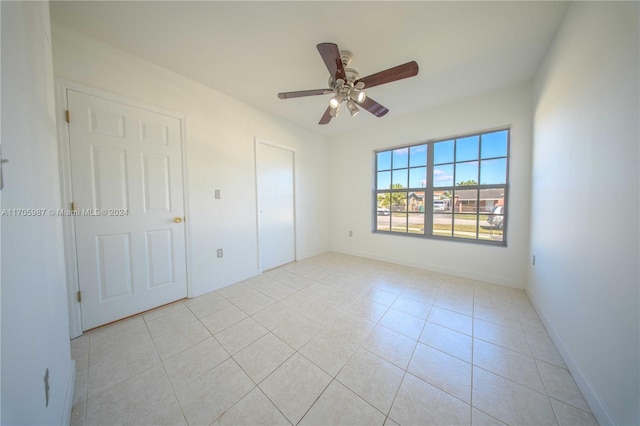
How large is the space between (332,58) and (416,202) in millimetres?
2632

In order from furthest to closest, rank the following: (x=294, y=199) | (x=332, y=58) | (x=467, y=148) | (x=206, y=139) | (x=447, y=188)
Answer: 1. (x=294, y=199)
2. (x=447, y=188)
3. (x=467, y=148)
4. (x=206, y=139)
5. (x=332, y=58)

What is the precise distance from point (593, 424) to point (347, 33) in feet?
9.68

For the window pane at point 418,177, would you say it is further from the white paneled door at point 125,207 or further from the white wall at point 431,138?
the white paneled door at point 125,207

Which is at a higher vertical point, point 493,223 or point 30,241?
point 30,241

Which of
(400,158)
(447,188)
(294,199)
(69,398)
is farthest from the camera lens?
(294,199)

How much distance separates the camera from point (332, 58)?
1.54 meters

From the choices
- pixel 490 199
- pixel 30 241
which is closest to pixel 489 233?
pixel 490 199

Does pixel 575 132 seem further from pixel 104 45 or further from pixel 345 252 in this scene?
pixel 104 45

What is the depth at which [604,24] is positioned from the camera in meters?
1.18

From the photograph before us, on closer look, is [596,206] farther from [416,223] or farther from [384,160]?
[384,160]

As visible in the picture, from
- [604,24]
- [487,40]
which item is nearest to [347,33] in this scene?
[487,40]

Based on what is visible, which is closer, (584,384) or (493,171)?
(584,384)

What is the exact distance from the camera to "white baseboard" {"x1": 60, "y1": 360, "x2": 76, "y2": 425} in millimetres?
1007

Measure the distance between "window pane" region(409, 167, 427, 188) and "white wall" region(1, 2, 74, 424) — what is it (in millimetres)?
3808
